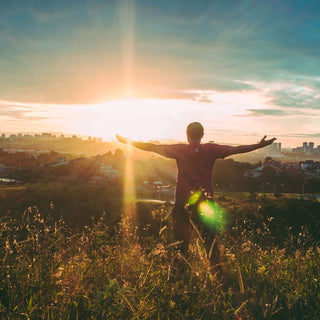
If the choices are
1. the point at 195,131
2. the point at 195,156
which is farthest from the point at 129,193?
the point at 195,131

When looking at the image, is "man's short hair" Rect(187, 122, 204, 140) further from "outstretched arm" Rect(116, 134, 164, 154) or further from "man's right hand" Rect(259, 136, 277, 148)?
"man's right hand" Rect(259, 136, 277, 148)

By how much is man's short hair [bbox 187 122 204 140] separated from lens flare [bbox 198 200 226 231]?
1.15 metres

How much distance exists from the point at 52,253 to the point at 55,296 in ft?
2.15

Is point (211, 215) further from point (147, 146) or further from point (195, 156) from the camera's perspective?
point (147, 146)

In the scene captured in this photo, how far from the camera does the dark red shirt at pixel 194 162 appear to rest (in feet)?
16.3

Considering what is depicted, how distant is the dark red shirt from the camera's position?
496cm

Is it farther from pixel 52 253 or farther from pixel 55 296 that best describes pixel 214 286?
pixel 52 253

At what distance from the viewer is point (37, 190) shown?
81438mm

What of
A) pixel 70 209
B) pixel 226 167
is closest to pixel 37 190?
pixel 70 209

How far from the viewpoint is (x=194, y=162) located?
198 inches

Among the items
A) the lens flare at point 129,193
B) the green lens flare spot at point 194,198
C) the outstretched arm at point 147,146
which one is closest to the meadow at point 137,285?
the green lens flare spot at point 194,198

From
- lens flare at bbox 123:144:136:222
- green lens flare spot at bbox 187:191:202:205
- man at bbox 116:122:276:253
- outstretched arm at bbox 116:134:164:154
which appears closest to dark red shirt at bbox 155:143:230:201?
man at bbox 116:122:276:253

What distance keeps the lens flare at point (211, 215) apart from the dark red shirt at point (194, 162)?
51 cm

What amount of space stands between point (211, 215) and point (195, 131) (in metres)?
1.52
